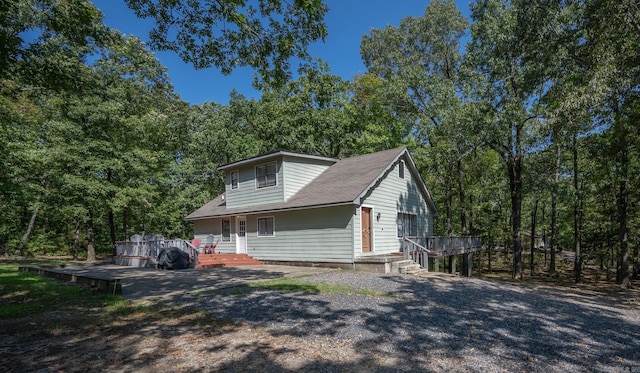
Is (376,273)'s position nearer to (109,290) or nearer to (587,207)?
(109,290)

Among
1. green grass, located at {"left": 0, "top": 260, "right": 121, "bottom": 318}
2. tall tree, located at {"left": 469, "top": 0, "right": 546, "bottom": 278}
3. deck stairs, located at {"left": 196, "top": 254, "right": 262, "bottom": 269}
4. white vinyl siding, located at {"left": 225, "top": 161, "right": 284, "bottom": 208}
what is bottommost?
deck stairs, located at {"left": 196, "top": 254, "right": 262, "bottom": 269}

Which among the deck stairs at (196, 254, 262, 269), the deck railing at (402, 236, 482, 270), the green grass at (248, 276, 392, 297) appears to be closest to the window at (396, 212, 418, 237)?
the deck railing at (402, 236, 482, 270)

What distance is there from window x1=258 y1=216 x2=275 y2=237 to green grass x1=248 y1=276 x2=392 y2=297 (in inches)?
268

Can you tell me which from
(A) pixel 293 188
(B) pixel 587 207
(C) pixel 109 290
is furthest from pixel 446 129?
(C) pixel 109 290

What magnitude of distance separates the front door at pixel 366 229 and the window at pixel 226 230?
326 inches

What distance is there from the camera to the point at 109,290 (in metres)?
9.21

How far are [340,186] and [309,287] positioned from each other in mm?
7145

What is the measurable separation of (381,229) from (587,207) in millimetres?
18756

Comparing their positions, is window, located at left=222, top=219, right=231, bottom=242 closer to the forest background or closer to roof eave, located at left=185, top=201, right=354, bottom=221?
roof eave, located at left=185, top=201, right=354, bottom=221

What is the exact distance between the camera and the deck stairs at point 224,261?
1722cm

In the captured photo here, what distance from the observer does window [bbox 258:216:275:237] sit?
1794 centimetres

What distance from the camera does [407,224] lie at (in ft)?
62.8

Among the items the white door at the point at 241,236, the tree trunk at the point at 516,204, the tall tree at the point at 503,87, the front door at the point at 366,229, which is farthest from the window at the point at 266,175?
the tree trunk at the point at 516,204

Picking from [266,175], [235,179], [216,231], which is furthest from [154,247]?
[266,175]
